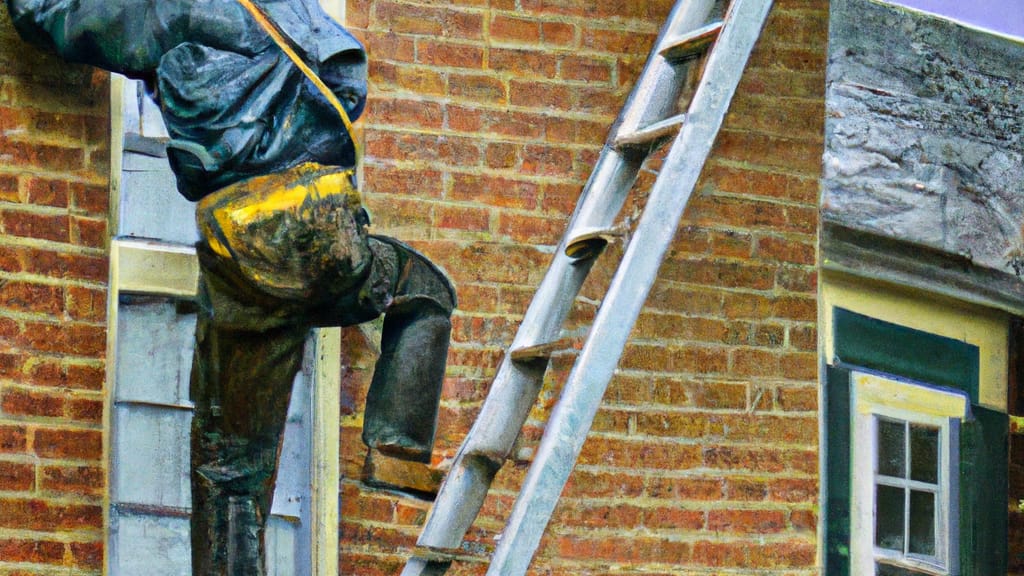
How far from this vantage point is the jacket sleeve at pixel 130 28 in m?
4.19

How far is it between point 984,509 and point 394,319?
2181 mm

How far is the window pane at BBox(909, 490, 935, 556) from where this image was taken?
566cm

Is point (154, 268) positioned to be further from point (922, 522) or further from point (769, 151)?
point (922, 522)

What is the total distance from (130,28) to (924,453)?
267cm

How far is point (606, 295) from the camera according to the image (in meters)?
4.38

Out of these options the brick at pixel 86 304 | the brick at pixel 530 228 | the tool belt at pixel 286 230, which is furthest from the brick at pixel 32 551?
the brick at pixel 530 228

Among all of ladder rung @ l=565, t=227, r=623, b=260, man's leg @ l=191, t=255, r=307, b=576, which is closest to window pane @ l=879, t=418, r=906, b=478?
ladder rung @ l=565, t=227, r=623, b=260

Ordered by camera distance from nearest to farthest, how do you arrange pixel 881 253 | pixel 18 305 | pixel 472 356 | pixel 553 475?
pixel 553 475
pixel 18 305
pixel 472 356
pixel 881 253

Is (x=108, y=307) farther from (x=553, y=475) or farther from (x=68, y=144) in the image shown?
(x=553, y=475)

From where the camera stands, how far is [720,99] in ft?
14.6

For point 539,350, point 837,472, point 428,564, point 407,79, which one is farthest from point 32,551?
point 837,472

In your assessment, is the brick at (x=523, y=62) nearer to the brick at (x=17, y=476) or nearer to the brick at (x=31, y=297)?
the brick at (x=31, y=297)

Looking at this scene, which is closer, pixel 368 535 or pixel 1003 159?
pixel 368 535

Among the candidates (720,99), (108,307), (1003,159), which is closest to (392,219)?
(108,307)
